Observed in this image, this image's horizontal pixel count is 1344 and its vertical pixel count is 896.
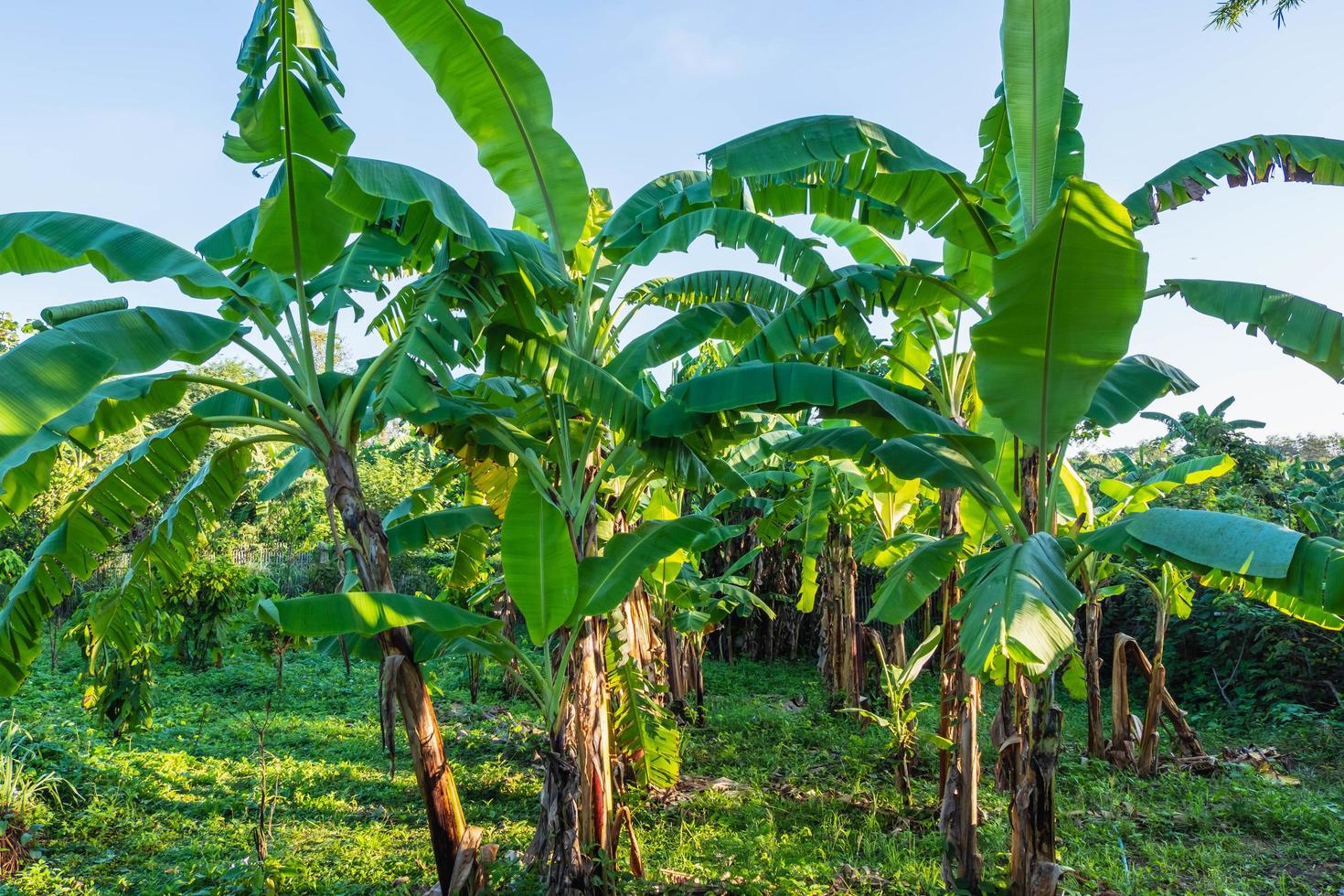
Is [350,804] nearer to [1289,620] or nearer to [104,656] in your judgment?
[104,656]

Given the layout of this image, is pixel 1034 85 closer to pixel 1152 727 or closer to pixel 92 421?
pixel 92 421

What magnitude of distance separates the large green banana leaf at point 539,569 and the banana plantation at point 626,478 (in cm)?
2

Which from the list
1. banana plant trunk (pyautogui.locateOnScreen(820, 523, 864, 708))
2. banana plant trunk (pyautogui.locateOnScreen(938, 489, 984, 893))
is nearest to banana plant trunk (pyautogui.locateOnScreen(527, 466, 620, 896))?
banana plant trunk (pyautogui.locateOnScreen(938, 489, 984, 893))

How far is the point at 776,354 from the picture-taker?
13.6 feet

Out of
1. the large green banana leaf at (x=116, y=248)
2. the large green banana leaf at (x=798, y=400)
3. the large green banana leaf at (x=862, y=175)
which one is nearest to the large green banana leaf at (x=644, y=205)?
the large green banana leaf at (x=862, y=175)

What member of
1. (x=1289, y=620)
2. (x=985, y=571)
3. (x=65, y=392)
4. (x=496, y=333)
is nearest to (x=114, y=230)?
(x=65, y=392)

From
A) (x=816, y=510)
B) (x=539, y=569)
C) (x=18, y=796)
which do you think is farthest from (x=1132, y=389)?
(x=18, y=796)

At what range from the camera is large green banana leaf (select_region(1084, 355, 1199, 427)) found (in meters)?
3.79

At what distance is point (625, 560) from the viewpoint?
4.04 meters

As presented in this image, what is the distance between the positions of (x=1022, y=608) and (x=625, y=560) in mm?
2021

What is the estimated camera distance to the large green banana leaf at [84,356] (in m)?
2.46

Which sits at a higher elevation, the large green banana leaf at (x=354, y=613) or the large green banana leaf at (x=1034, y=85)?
the large green banana leaf at (x=1034, y=85)

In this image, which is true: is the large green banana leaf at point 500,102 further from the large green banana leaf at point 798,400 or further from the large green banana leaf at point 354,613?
the large green banana leaf at point 354,613

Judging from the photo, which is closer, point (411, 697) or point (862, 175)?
point (411, 697)
